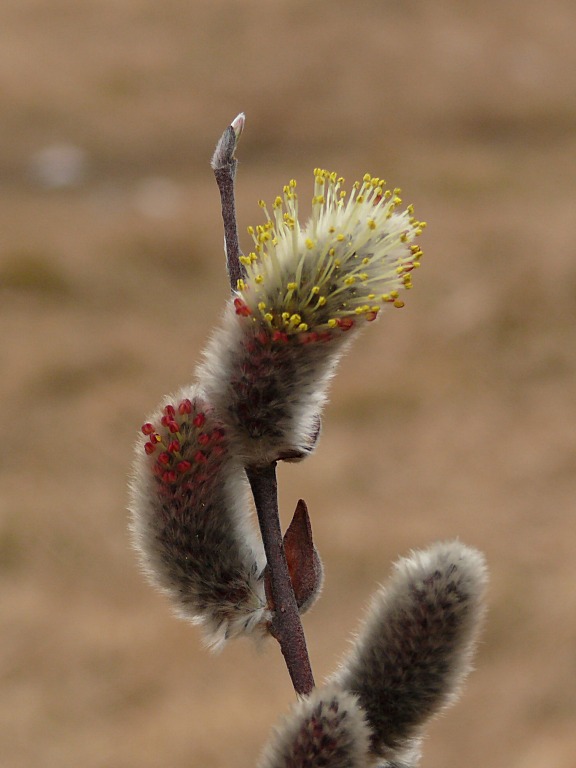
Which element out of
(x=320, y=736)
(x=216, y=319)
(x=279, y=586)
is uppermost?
(x=216, y=319)

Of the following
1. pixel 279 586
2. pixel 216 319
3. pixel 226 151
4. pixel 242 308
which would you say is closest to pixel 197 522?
pixel 279 586

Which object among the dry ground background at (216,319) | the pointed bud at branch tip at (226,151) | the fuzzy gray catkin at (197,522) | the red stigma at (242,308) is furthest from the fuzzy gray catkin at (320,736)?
the dry ground background at (216,319)

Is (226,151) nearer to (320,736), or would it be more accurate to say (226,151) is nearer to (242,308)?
(242,308)

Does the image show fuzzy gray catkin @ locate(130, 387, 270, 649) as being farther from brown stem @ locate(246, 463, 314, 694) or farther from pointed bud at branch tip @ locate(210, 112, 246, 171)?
pointed bud at branch tip @ locate(210, 112, 246, 171)

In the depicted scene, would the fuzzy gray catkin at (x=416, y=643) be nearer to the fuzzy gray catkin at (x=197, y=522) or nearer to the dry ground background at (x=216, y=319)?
the fuzzy gray catkin at (x=197, y=522)

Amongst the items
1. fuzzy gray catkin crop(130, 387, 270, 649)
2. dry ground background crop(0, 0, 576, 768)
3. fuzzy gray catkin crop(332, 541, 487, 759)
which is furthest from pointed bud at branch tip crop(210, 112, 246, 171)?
dry ground background crop(0, 0, 576, 768)

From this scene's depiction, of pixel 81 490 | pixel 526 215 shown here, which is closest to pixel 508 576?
pixel 81 490
